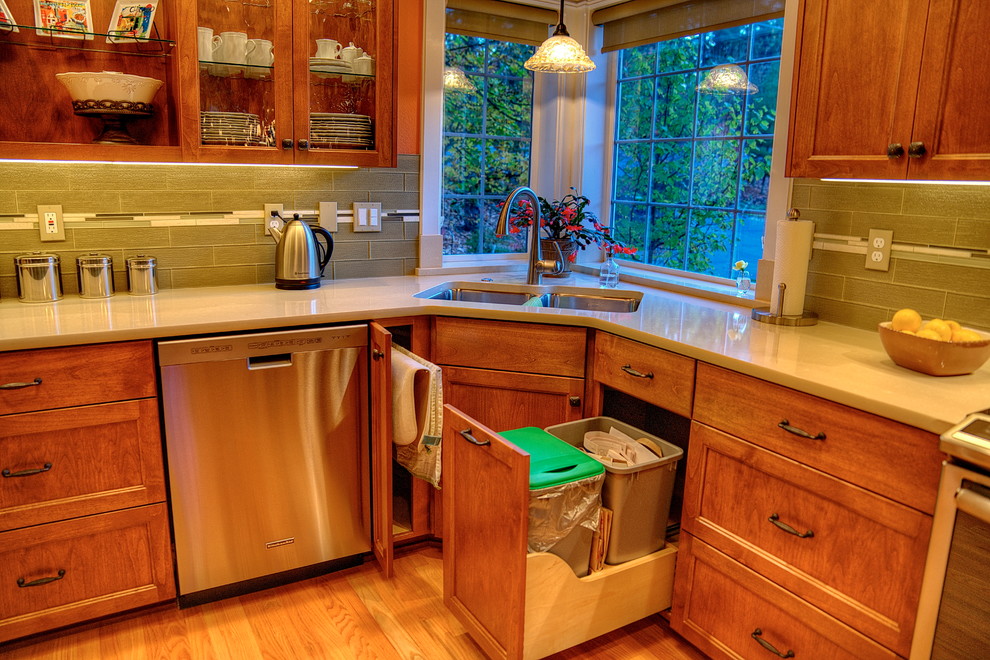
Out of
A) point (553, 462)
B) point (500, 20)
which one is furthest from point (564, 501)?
point (500, 20)

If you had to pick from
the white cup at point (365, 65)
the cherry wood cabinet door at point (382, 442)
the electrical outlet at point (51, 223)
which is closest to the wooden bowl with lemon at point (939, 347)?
the cherry wood cabinet door at point (382, 442)

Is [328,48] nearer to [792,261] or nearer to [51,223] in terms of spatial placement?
[51,223]

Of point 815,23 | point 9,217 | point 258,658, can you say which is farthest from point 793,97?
point 9,217

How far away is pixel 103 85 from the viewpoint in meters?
2.22

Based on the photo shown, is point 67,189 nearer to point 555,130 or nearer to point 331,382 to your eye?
point 331,382

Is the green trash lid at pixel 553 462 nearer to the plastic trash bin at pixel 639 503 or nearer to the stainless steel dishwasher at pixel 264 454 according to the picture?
the plastic trash bin at pixel 639 503

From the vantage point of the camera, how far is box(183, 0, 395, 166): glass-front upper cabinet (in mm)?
2314

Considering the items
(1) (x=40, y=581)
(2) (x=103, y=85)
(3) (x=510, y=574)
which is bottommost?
(1) (x=40, y=581)

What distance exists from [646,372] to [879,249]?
0.76 m

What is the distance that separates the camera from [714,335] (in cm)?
206

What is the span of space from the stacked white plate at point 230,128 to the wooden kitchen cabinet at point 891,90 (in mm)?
1624

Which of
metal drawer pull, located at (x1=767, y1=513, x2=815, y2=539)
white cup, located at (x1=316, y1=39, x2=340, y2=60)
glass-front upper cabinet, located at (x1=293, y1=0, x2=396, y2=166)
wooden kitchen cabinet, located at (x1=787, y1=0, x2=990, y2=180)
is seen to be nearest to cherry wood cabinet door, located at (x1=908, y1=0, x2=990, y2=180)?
wooden kitchen cabinet, located at (x1=787, y1=0, x2=990, y2=180)

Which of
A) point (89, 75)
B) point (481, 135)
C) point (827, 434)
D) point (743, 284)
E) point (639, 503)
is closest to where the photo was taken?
point (827, 434)

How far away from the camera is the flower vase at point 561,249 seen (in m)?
3.01
